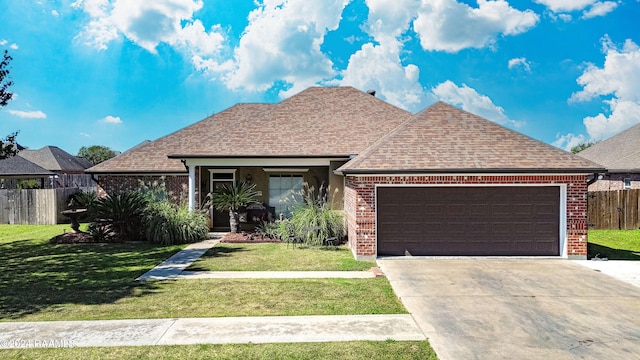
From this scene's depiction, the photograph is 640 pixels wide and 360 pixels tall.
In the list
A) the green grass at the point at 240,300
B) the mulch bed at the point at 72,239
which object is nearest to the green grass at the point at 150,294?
the green grass at the point at 240,300

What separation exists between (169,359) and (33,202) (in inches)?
690

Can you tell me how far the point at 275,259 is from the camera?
9773 mm

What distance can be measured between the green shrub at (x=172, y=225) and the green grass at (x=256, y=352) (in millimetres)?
7609

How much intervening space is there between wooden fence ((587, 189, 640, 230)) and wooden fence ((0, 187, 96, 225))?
2335 centimetres

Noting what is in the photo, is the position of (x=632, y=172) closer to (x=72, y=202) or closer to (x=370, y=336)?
(x=370, y=336)

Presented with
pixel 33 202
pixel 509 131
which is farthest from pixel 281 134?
pixel 33 202

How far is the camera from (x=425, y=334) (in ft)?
16.5

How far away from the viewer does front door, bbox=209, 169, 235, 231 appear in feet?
49.8

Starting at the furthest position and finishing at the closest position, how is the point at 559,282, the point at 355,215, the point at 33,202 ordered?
the point at 33,202, the point at 355,215, the point at 559,282

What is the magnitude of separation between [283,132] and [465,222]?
7929 millimetres

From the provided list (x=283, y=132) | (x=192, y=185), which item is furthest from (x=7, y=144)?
(x=283, y=132)

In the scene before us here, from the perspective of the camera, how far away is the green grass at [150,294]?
5.93m

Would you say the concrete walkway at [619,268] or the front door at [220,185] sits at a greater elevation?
the front door at [220,185]

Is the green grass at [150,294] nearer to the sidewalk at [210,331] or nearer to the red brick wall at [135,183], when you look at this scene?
the sidewalk at [210,331]
